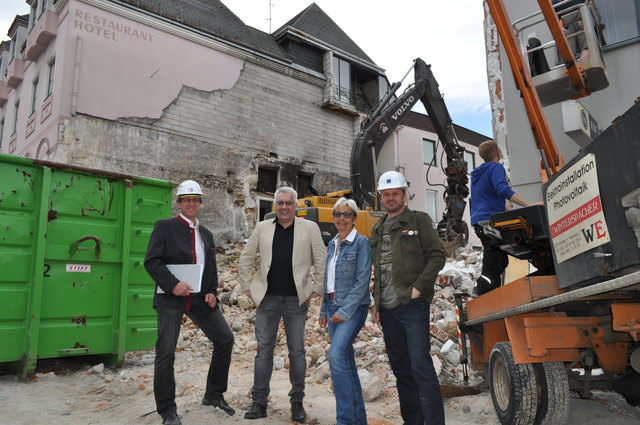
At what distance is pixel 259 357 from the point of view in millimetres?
4215

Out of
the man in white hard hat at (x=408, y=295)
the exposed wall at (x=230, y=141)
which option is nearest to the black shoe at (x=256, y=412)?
the man in white hard hat at (x=408, y=295)

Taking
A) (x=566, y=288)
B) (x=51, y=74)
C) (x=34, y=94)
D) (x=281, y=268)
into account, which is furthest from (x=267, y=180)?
(x=566, y=288)

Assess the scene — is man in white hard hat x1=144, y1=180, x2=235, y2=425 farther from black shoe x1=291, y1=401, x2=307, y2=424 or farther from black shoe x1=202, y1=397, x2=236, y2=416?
black shoe x1=291, y1=401, x2=307, y2=424

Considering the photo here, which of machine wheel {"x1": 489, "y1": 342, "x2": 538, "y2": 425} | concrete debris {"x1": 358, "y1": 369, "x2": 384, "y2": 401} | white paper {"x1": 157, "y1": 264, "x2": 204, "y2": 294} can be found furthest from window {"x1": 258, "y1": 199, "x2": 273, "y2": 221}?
machine wheel {"x1": 489, "y1": 342, "x2": 538, "y2": 425}

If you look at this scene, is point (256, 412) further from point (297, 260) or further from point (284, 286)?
point (297, 260)

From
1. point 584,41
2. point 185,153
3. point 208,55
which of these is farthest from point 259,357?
point 208,55

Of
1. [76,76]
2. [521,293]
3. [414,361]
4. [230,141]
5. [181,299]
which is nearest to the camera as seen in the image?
[521,293]

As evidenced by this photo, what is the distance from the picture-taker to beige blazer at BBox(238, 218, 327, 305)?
4254mm

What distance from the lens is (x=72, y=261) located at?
5.51 m

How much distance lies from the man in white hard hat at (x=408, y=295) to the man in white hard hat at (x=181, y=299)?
150 cm

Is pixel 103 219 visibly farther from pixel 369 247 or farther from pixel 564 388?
pixel 564 388

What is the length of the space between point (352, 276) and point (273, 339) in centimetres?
103

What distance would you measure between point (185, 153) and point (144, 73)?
9.00 ft

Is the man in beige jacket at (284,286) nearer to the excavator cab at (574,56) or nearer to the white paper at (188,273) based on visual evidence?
the white paper at (188,273)
